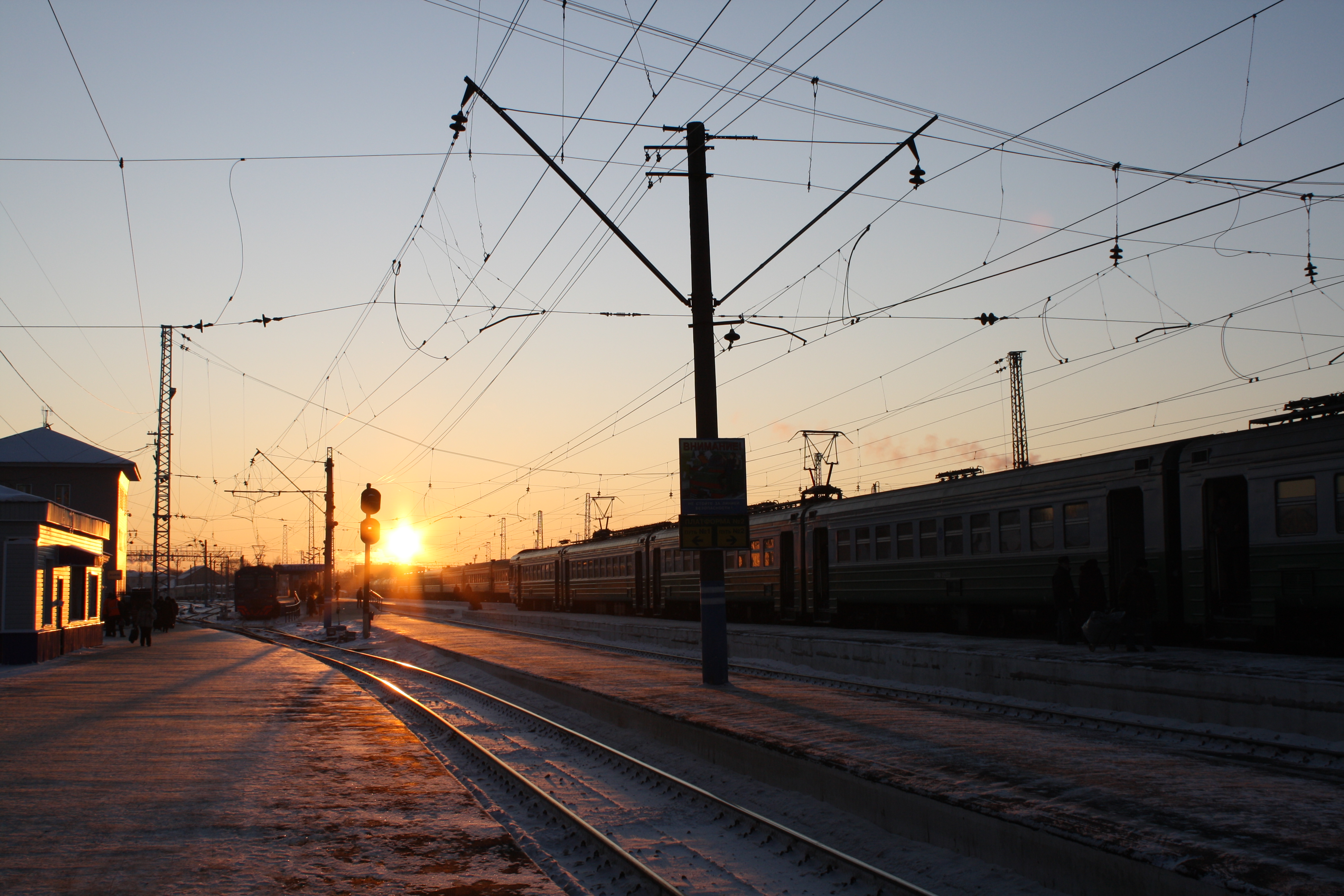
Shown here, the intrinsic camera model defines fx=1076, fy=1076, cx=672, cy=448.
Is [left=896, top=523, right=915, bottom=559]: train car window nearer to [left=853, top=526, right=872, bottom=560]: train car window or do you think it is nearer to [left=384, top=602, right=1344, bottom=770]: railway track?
[left=853, top=526, right=872, bottom=560]: train car window

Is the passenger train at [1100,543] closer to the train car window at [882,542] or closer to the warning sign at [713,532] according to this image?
the train car window at [882,542]

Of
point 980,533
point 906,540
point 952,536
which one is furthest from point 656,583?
point 980,533

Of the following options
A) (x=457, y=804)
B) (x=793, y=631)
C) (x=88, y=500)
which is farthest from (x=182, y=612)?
(x=457, y=804)

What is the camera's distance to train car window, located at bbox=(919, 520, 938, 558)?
22.0 m

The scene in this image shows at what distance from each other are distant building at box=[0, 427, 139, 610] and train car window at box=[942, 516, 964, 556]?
50895 millimetres

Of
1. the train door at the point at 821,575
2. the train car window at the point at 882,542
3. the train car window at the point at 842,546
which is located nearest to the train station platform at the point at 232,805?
the train car window at the point at 882,542

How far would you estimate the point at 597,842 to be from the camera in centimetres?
748

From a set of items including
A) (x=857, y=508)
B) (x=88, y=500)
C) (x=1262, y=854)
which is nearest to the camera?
(x=1262, y=854)

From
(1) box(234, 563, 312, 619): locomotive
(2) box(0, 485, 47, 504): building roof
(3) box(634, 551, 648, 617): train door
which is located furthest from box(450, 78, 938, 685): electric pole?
(1) box(234, 563, 312, 619): locomotive

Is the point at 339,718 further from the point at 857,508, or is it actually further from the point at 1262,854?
the point at 857,508

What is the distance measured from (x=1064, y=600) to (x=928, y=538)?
5409 mm

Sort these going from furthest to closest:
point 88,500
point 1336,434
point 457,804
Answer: point 88,500 < point 1336,434 < point 457,804

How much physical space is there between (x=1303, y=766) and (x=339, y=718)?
37.3 ft

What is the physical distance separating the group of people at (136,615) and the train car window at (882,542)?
20954mm
